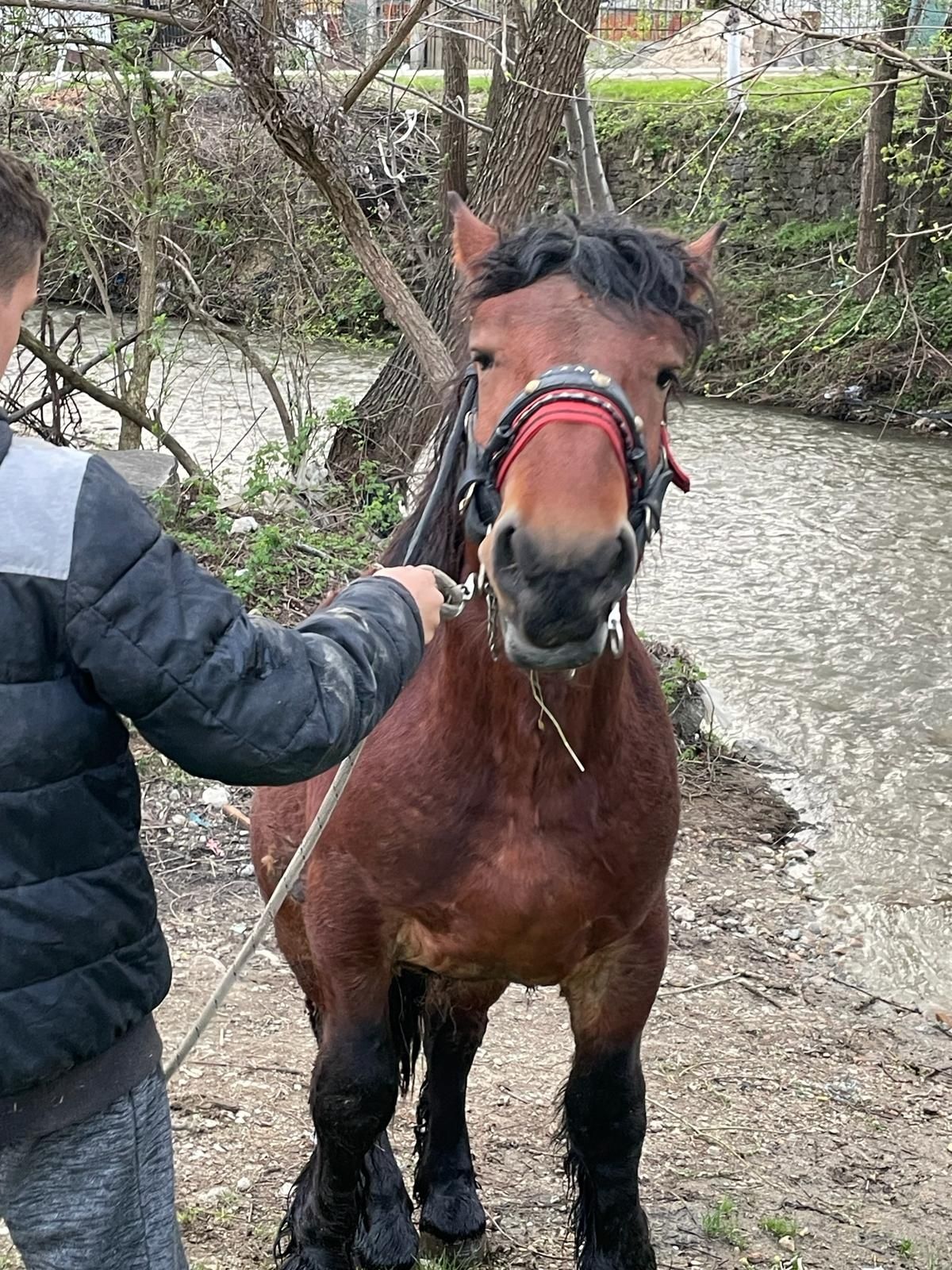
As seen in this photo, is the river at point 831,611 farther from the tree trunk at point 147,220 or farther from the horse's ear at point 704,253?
the horse's ear at point 704,253

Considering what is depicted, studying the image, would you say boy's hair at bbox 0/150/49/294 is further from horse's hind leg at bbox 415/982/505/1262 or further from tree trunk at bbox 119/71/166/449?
tree trunk at bbox 119/71/166/449

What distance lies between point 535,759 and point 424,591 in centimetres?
58

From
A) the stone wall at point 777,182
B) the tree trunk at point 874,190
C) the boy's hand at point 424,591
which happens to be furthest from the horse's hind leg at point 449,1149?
the stone wall at point 777,182

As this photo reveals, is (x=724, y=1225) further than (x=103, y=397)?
No

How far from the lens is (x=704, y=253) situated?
2535mm

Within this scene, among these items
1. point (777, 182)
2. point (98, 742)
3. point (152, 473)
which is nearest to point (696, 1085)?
point (98, 742)

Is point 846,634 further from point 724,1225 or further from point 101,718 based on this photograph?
point 101,718

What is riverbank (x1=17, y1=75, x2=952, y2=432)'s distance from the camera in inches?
295

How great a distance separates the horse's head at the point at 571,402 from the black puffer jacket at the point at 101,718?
268 millimetres

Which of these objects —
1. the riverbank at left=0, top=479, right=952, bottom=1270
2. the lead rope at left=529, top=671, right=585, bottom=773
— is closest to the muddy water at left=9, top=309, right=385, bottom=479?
the riverbank at left=0, top=479, right=952, bottom=1270

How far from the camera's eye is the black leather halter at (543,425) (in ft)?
6.68

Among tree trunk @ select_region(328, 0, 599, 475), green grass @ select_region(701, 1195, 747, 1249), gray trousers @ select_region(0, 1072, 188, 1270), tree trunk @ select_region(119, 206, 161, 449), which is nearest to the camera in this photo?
gray trousers @ select_region(0, 1072, 188, 1270)

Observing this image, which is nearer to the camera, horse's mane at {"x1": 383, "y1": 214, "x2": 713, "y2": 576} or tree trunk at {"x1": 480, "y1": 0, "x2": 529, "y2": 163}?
horse's mane at {"x1": 383, "y1": 214, "x2": 713, "y2": 576}

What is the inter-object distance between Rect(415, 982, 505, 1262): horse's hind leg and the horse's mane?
180 cm
